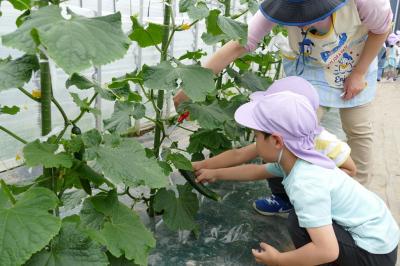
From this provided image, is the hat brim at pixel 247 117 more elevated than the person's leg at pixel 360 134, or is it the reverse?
the hat brim at pixel 247 117

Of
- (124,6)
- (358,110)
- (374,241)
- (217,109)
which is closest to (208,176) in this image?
(217,109)

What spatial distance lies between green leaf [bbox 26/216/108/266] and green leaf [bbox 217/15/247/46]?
26.6 inches

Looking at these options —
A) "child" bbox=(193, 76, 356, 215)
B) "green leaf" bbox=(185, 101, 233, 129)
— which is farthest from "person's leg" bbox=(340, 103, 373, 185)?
"green leaf" bbox=(185, 101, 233, 129)

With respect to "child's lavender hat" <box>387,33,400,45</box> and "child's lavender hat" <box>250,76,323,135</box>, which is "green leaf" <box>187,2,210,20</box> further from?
"child's lavender hat" <box>387,33,400,45</box>

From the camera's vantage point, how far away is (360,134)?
196 cm

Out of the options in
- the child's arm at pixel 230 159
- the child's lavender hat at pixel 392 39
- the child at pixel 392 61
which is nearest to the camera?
the child's arm at pixel 230 159

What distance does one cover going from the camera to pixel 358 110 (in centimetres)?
191

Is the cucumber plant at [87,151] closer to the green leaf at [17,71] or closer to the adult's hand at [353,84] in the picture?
the green leaf at [17,71]

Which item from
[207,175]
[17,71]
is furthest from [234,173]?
[17,71]

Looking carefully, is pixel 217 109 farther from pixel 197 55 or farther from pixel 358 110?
pixel 358 110

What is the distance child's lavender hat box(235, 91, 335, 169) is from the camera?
126cm

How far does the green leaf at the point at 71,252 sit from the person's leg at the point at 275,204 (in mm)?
1159

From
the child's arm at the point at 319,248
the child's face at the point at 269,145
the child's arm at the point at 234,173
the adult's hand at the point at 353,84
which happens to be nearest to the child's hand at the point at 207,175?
the child's arm at the point at 234,173

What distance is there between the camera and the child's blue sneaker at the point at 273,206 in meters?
1.96
